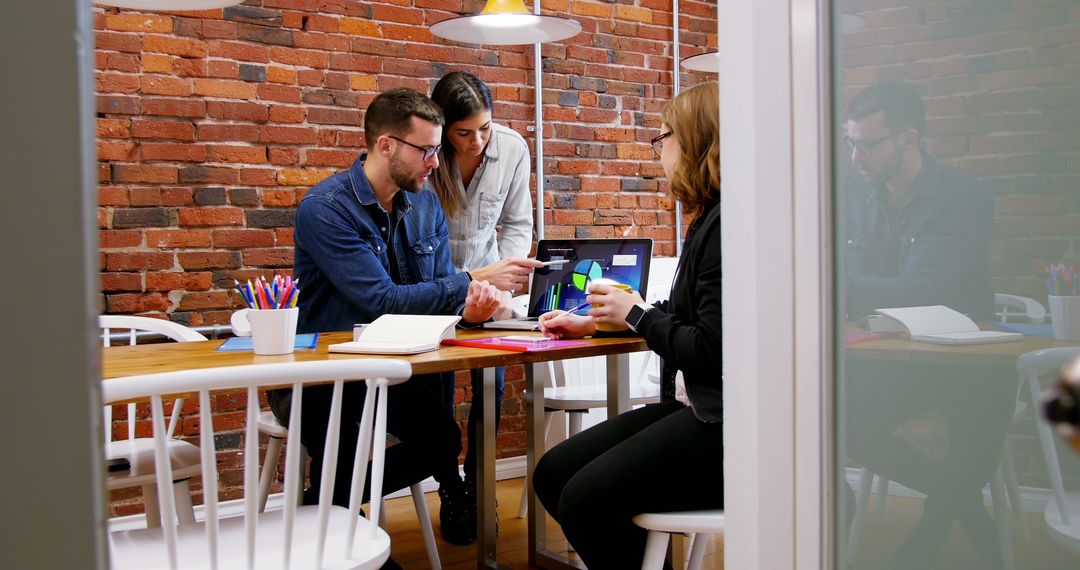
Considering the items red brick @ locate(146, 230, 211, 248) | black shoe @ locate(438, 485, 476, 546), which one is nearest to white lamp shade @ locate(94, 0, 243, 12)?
red brick @ locate(146, 230, 211, 248)

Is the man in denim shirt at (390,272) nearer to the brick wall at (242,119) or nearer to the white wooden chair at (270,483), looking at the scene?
the white wooden chair at (270,483)

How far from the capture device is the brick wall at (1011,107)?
108 centimetres

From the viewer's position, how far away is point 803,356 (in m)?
1.35

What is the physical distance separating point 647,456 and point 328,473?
62cm

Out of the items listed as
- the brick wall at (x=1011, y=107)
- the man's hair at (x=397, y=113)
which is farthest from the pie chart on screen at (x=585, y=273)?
the brick wall at (x=1011, y=107)

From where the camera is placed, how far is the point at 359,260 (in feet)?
8.46

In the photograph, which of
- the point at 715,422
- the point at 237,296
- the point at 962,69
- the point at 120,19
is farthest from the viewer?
the point at 237,296

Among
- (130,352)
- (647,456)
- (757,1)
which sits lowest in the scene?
(647,456)

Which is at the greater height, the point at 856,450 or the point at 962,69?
the point at 962,69

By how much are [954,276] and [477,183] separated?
2410mm

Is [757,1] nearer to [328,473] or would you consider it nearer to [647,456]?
[647,456]

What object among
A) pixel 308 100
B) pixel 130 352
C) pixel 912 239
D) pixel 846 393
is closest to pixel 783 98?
pixel 912 239

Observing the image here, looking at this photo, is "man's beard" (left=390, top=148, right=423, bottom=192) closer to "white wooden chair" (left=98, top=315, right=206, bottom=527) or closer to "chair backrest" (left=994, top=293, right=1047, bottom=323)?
"white wooden chair" (left=98, top=315, right=206, bottom=527)

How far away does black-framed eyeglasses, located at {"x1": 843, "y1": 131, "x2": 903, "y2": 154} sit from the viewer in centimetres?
126
